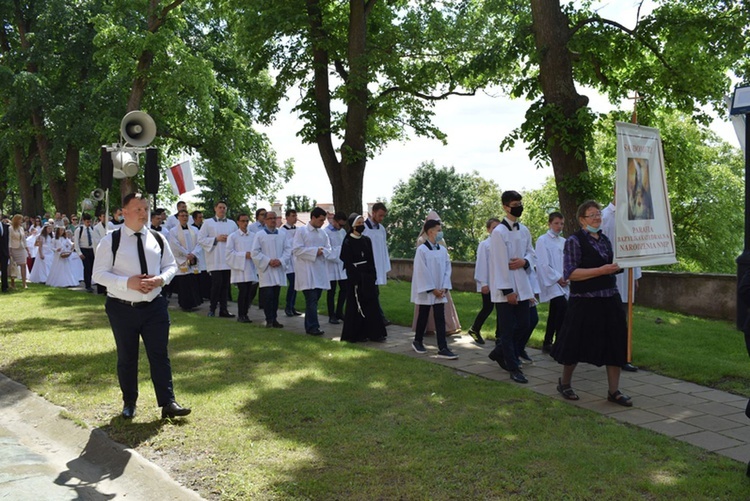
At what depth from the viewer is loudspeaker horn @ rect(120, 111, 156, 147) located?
10336 millimetres

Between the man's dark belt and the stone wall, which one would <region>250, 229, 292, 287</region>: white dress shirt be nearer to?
the man's dark belt

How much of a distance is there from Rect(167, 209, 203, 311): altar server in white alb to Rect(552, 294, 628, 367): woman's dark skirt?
30.9ft

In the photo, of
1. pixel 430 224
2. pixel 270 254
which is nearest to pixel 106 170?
pixel 430 224

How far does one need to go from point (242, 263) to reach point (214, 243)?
1.50m

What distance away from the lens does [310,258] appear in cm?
1248

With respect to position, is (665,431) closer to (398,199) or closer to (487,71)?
(487,71)

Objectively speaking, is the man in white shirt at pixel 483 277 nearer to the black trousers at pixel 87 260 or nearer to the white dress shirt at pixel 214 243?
the white dress shirt at pixel 214 243

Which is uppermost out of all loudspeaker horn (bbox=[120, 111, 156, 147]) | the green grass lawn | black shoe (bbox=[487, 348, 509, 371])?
loudspeaker horn (bbox=[120, 111, 156, 147])

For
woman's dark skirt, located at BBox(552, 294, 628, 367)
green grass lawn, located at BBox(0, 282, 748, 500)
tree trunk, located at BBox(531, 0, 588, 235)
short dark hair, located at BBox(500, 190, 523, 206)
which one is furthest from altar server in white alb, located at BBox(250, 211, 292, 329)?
woman's dark skirt, located at BBox(552, 294, 628, 367)

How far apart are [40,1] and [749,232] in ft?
105

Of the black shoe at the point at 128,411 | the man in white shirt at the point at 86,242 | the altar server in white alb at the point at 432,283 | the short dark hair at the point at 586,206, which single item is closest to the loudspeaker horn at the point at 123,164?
the black shoe at the point at 128,411

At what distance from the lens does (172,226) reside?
16766 millimetres

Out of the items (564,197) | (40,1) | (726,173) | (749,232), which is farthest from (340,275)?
(726,173)

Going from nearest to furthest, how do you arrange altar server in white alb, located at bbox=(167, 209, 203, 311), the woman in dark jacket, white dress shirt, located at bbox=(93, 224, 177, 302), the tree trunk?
1. white dress shirt, located at bbox=(93, 224, 177, 302)
2. the woman in dark jacket
3. the tree trunk
4. altar server in white alb, located at bbox=(167, 209, 203, 311)
